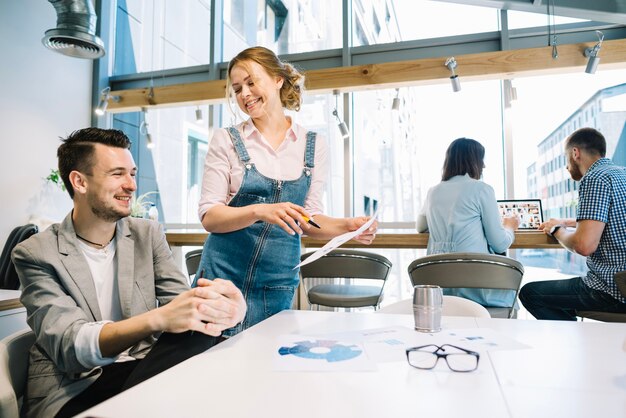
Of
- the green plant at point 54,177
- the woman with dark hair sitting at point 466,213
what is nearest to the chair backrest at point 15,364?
the woman with dark hair sitting at point 466,213

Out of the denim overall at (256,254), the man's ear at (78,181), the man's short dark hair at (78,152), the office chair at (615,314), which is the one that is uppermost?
the man's short dark hair at (78,152)

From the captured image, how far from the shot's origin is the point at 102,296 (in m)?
1.44

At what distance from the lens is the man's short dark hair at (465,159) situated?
2727mm

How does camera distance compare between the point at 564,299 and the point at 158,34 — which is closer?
the point at 564,299

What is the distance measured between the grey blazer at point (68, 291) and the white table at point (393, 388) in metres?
0.41

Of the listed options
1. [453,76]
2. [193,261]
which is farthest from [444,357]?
[453,76]

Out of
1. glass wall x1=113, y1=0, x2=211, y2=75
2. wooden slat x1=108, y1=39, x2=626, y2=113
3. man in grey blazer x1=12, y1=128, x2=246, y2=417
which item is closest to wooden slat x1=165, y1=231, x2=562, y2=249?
wooden slat x1=108, y1=39, x2=626, y2=113

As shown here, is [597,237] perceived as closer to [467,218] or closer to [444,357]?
[467,218]

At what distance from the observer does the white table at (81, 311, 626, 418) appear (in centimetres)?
71

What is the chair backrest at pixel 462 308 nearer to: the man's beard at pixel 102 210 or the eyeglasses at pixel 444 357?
the eyeglasses at pixel 444 357

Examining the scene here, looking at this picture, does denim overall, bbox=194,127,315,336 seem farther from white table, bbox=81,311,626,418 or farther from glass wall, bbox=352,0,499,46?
glass wall, bbox=352,0,499,46

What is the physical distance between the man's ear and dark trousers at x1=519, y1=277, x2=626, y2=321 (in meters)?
2.48

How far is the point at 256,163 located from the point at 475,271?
1240mm

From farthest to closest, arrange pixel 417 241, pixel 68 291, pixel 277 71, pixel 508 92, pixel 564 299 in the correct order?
pixel 508 92, pixel 417 241, pixel 564 299, pixel 277 71, pixel 68 291
